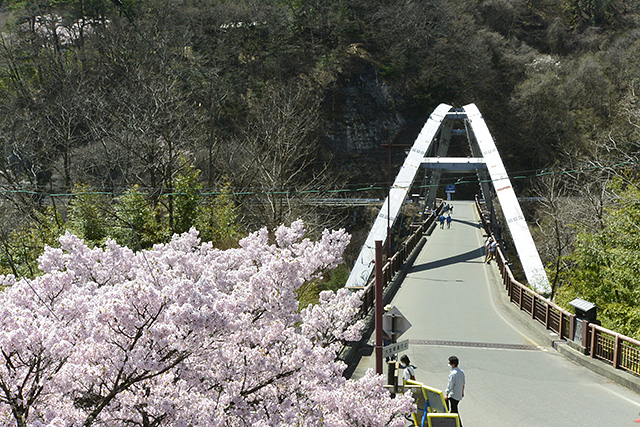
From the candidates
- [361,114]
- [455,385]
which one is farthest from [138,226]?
[361,114]

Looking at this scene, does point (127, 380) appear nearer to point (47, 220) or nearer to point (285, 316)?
point (285, 316)

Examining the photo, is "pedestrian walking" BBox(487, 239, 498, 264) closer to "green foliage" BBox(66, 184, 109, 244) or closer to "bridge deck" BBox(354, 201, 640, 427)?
"bridge deck" BBox(354, 201, 640, 427)

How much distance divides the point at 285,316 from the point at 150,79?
32.1 meters

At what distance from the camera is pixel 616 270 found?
1468 centimetres

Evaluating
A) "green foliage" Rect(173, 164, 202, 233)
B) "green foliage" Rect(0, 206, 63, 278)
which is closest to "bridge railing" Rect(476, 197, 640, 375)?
"green foliage" Rect(173, 164, 202, 233)

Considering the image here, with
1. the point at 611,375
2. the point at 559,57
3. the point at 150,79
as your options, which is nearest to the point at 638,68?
the point at 559,57

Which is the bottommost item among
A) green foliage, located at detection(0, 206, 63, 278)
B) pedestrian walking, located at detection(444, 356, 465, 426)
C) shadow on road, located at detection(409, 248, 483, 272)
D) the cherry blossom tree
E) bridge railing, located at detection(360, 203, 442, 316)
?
shadow on road, located at detection(409, 248, 483, 272)

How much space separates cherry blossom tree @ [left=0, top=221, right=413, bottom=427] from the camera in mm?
3969

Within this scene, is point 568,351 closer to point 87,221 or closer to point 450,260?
point 450,260

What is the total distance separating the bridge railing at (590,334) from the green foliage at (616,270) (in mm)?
1635

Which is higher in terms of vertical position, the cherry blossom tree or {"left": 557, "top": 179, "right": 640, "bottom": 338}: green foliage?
the cherry blossom tree

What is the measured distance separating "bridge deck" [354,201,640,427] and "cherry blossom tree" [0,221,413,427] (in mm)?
3806

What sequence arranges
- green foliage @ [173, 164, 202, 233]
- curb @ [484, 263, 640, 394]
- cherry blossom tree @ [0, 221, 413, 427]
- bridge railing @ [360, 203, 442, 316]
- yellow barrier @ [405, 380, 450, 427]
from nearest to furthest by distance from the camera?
cherry blossom tree @ [0, 221, 413, 427]
yellow barrier @ [405, 380, 450, 427]
curb @ [484, 263, 640, 394]
bridge railing @ [360, 203, 442, 316]
green foliage @ [173, 164, 202, 233]

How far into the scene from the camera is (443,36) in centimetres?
7181
